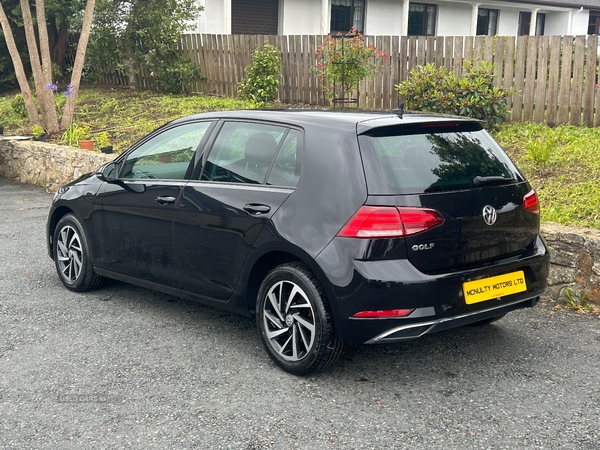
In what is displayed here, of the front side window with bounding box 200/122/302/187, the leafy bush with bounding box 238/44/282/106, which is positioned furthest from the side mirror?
the leafy bush with bounding box 238/44/282/106

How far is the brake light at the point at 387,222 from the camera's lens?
4.12m

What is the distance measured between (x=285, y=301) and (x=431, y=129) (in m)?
1.41

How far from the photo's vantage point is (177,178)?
17.8ft

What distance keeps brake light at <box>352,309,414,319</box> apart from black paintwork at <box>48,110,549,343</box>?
25mm

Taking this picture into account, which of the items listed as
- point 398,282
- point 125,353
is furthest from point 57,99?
point 398,282

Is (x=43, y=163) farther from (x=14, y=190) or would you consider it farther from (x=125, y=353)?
(x=125, y=353)

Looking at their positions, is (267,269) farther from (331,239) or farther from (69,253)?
(69,253)

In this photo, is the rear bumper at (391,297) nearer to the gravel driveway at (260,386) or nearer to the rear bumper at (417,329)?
the rear bumper at (417,329)

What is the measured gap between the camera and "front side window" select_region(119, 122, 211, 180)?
5.41m

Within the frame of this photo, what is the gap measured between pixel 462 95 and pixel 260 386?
6.79m

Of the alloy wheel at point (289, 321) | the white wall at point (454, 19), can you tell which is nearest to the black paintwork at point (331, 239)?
the alloy wheel at point (289, 321)

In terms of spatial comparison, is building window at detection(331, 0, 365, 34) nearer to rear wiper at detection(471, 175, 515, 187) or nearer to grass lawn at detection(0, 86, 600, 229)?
grass lawn at detection(0, 86, 600, 229)

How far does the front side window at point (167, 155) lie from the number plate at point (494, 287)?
2219 mm

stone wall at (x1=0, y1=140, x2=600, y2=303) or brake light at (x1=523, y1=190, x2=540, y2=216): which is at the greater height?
brake light at (x1=523, y1=190, x2=540, y2=216)
